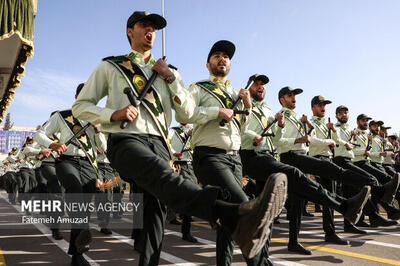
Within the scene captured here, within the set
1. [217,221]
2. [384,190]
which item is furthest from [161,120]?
[384,190]

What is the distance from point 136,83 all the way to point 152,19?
651 mm

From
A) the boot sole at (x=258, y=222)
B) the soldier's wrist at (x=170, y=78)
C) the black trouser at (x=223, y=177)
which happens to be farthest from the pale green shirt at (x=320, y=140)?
the boot sole at (x=258, y=222)

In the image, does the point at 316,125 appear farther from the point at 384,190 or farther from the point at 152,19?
the point at 152,19

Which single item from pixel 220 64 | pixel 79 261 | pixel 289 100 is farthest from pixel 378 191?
pixel 79 261

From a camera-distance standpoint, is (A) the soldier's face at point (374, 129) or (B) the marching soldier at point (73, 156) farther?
(A) the soldier's face at point (374, 129)

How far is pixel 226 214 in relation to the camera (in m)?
2.10

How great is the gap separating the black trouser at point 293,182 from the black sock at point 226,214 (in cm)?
227

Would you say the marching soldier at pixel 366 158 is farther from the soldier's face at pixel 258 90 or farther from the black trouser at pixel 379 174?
the soldier's face at pixel 258 90

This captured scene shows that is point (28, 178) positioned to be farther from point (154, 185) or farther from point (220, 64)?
point (154, 185)

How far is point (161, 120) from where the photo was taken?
2.91 metres

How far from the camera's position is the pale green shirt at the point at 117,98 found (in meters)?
2.78

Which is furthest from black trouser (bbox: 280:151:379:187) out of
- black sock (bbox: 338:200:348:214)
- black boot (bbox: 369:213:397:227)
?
black boot (bbox: 369:213:397:227)

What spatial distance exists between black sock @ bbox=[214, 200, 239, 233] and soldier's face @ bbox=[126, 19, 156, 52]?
1.73m

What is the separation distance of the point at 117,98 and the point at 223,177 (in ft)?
4.21
